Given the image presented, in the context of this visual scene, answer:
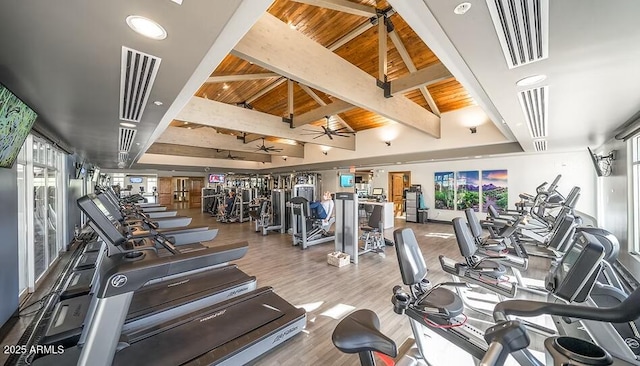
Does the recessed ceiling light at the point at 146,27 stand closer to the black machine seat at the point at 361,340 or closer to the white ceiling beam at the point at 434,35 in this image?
the white ceiling beam at the point at 434,35

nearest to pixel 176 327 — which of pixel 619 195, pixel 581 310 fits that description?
pixel 581 310

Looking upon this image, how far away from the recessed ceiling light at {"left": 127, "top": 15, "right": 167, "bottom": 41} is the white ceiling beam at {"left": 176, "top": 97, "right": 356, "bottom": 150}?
343 cm

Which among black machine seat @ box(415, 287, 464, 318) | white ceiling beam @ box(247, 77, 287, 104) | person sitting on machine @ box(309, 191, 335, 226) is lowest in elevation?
black machine seat @ box(415, 287, 464, 318)

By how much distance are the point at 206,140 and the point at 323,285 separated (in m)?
7.39

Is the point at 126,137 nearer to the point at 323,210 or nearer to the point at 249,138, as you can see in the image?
the point at 323,210

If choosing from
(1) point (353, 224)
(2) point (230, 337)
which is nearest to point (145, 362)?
(2) point (230, 337)

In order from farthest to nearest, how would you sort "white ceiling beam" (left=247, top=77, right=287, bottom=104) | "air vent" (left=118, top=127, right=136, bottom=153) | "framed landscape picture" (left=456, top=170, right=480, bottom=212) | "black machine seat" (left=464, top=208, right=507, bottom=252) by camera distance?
"framed landscape picture" (left=456, top=170, right=480, bottom=212) < "white ceiling beam" (left=247, top=77, right=287, bottom=104) < "air vent" (left=118, top=127, right=136, bottom=153) < "black machine seat" (left=464, top=208, right=507, bottom=252)

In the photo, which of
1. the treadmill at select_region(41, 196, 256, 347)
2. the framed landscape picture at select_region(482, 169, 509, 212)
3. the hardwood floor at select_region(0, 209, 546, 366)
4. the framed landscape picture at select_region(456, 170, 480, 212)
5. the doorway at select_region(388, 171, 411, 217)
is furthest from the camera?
the doorway at select_region(388, 171, 411, 217)

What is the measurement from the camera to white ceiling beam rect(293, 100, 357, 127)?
18.3 ft

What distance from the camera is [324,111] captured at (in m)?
6.05

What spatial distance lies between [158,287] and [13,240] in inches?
62.5

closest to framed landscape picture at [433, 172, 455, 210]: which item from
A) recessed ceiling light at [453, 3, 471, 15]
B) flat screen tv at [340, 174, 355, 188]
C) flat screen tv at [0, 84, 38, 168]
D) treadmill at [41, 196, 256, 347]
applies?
flat screen tv at [340, 174, 355, 188]

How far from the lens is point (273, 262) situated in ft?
15.3

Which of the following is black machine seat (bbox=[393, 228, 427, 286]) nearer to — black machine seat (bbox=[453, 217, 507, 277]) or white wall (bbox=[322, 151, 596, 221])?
black machine seat (bbox=[453, 217, 507, 277])
